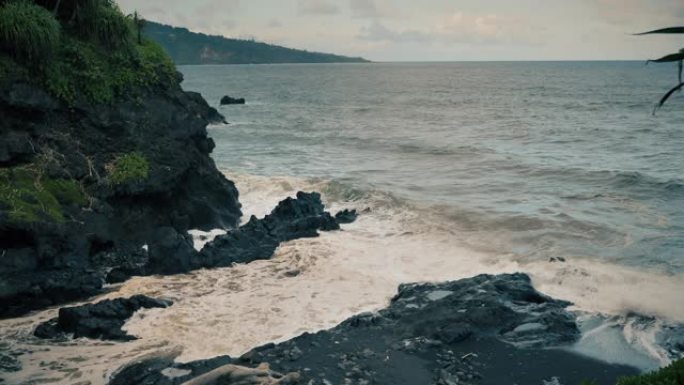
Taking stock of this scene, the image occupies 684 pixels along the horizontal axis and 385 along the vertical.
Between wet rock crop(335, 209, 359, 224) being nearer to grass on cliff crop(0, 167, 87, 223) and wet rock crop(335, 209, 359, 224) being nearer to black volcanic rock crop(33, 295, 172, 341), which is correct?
grass on cliff crop(0, 167, 87, 223)

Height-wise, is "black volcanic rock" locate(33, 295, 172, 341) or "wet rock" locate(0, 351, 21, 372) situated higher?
"black volcanic rock" locate(33, 295, 172, 341)

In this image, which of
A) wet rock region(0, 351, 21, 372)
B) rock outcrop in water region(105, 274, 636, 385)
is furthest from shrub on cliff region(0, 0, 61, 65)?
rock outcrop in water region(105, 274, 636, 385)

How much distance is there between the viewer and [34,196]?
16.5 meters

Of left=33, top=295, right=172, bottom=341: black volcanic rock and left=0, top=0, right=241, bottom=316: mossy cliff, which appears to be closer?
left=33, top=295, right=172, bottom=341: black volcanic rock

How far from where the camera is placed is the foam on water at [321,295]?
41.4ft

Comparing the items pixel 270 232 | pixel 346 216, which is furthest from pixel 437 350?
pixel 346 216

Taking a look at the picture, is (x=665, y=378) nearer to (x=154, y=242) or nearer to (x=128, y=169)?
(x=154, y=242)

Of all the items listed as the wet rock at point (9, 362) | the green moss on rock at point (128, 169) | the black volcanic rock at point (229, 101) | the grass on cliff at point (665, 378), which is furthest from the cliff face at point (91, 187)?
the black volcanic rock at point (229, 101)

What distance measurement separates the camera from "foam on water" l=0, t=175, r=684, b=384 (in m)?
12.6

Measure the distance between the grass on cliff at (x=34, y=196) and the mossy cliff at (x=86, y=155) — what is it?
4cm

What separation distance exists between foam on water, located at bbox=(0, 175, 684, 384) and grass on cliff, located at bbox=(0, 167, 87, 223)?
2.83 metres

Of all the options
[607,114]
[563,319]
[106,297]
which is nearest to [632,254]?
[563,319]

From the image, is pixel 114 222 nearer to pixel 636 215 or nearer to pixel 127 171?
pixel 127 171

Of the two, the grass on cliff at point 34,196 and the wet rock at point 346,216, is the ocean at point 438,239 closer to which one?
the wet rock at point 346,216
